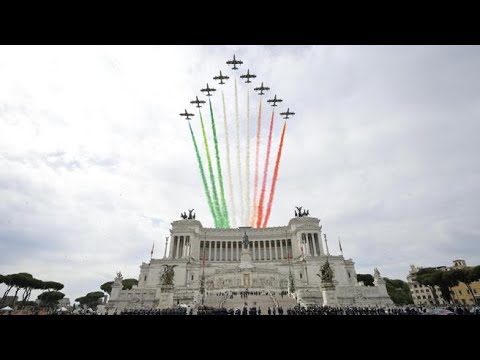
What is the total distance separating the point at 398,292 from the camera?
84.4 m

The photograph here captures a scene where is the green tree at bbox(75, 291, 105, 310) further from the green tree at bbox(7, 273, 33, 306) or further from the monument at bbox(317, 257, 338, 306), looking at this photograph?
the monument at bbox(317, 257, 338, 306)

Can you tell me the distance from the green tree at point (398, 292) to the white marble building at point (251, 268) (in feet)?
85.0

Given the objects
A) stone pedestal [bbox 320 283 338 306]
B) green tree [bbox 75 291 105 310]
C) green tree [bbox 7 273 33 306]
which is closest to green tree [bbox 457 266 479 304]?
stone pedestal [bbox 320 283 338 306]

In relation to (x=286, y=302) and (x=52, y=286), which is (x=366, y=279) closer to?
(x=286, y=302)

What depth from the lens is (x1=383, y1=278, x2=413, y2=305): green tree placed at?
262 feet

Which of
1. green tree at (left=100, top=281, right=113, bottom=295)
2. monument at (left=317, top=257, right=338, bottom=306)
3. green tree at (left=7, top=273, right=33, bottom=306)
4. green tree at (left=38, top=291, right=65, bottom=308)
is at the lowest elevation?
monument at (left=317, top=257, right=338, bottom=306)

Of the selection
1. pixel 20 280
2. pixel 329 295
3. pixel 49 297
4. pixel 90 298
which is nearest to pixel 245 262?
pixel 329 295

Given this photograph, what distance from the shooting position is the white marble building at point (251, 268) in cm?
5016

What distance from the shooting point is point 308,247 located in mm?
77500

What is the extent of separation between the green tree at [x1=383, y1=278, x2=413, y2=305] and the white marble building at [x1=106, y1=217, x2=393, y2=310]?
1021 inches

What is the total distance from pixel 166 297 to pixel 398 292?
7895 cm

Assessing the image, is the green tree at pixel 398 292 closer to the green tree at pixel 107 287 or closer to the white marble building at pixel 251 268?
the white marble building at pixel 251 268
